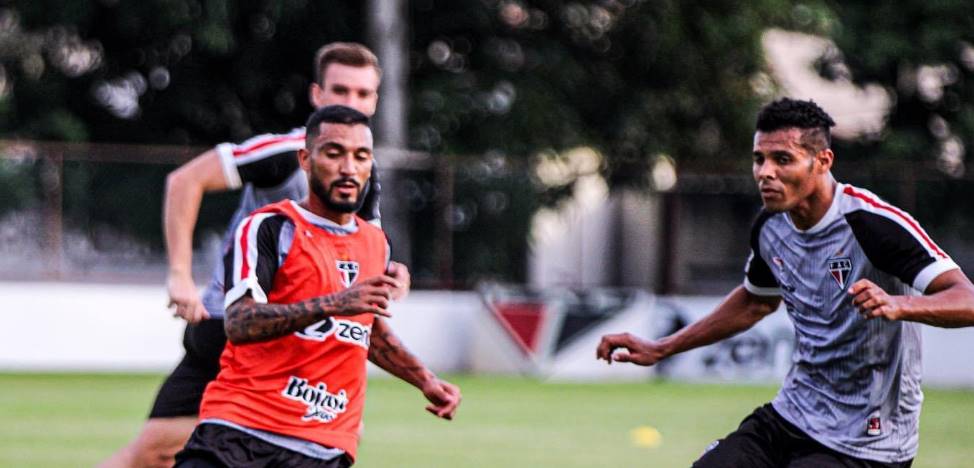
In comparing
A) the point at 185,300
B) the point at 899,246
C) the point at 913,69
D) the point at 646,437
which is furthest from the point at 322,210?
the point at 913,69

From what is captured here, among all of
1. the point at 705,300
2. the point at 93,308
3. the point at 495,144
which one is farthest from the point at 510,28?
the point at 93,308

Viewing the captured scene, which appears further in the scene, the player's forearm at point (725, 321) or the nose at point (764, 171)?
the player's forearm at point (725, 321)

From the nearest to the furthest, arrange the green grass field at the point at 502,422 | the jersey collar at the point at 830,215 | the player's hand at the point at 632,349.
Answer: the jersey collar at the point at 830,215 < the player's hand at the point at 632,349 < the green grass field at the point at 502,422

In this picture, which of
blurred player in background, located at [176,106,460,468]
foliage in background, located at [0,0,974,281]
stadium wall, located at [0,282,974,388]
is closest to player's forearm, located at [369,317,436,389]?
blurred player in background, located at [176,106,460,468]

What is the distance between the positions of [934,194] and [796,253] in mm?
15338

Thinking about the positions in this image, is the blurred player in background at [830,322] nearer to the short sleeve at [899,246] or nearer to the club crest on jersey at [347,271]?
the short sleeve at [899,246]

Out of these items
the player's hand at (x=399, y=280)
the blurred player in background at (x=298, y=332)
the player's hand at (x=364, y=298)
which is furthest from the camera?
the blurred player in background at (x=298, y=332)

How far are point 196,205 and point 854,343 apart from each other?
112 inches

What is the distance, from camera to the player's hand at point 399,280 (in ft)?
18.8

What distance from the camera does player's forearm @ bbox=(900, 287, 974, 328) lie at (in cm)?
583

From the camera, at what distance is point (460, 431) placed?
44.8 feet

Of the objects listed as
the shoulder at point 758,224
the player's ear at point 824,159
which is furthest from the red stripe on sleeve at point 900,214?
the shoulder at point 758,224

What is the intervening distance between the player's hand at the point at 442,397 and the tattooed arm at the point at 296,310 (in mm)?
851

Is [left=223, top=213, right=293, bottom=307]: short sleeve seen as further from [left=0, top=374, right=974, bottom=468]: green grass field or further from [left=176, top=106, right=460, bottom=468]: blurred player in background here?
[left=0, top=374, right=974, bottom=468]: green grass field
